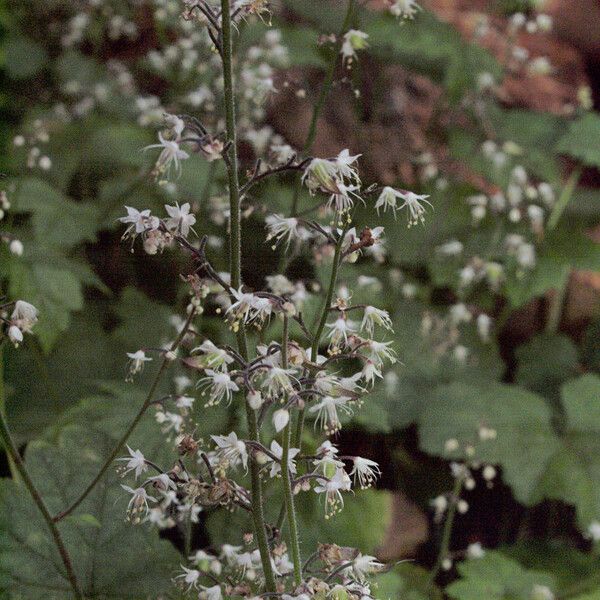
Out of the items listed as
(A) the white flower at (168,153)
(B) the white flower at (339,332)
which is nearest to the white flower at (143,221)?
(A) the white flower at (168,153)

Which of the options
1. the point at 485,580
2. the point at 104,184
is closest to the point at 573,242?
the point at 485,580

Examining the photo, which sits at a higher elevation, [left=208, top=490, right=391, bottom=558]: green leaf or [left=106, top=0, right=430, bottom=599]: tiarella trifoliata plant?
[left=106, top=0, right=430, bottom=599]: tiarella trifoliata plant

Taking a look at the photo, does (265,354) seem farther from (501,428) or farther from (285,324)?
(501,428)

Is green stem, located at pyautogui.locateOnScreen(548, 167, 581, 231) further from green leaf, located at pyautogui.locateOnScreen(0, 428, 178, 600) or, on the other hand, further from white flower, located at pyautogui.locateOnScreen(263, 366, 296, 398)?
white flower, located at pyautogui.locateOnScreen(263, 366, 296, 398)

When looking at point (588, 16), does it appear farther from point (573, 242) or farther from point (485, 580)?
point (485, 580)

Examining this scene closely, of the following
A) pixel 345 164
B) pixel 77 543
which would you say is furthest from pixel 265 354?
pixel 77 543

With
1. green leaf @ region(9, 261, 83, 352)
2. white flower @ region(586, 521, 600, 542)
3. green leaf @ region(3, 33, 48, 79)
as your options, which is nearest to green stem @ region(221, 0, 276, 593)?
green leaf @ region(9, 261, 83, 352)

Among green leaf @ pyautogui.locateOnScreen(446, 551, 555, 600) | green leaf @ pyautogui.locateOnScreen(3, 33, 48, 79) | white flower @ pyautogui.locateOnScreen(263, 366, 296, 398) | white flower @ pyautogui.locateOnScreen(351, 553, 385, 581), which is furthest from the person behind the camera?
green leaf @ pyautogui.locateOnScreen(3, 33, 48, 79)
